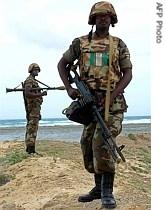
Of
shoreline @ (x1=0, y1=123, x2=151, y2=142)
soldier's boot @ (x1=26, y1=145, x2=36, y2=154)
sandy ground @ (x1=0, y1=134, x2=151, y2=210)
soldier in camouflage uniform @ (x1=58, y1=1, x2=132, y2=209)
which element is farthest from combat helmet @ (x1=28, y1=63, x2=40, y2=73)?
shoreline @ (x1=0, y1=123, x2=151, y2=142)

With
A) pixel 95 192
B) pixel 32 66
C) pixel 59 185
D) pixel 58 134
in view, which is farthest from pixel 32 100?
pixel 58 134

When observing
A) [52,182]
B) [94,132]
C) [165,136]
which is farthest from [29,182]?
[165,136]

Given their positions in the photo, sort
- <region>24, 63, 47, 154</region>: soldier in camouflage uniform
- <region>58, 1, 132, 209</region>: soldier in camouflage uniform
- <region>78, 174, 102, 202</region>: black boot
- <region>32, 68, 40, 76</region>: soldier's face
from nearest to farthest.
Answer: <region>58, 1, 132, 209</region>: soldier in camouflage uniform → <region>78, 174, 102, 202</region>: black boot → <region>24, 63, 47, 154</region>: soldier in camouflage uniform → <region>32, 68, 40, 76</region>: soldier's face

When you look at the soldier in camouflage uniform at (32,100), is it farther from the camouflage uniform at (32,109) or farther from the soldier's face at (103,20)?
the soldier's face at (103,20)

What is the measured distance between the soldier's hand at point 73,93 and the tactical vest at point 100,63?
135mm

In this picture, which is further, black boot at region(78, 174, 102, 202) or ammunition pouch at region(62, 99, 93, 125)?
black boot at region(78, 174, 102, 202)

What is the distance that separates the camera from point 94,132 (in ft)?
16.8

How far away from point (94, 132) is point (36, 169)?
4.38 meters

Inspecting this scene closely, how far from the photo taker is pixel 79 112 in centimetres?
514

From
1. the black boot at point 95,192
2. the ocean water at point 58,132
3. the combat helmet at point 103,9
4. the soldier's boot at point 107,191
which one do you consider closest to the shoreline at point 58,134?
the ocean water at point 58,132

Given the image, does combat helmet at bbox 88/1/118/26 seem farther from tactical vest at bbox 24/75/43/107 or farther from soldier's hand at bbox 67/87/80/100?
tactical vest at bbox 24/75/43/107

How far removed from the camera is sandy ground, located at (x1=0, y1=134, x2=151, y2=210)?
6076 mm

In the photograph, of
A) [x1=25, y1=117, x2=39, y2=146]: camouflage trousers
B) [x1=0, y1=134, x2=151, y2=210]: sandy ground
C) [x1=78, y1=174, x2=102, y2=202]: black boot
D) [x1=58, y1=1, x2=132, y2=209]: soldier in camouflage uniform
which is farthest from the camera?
[x1=25, y1=117, x2=39, y2=146]: camouflage trousers

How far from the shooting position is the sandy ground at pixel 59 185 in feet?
19.9
